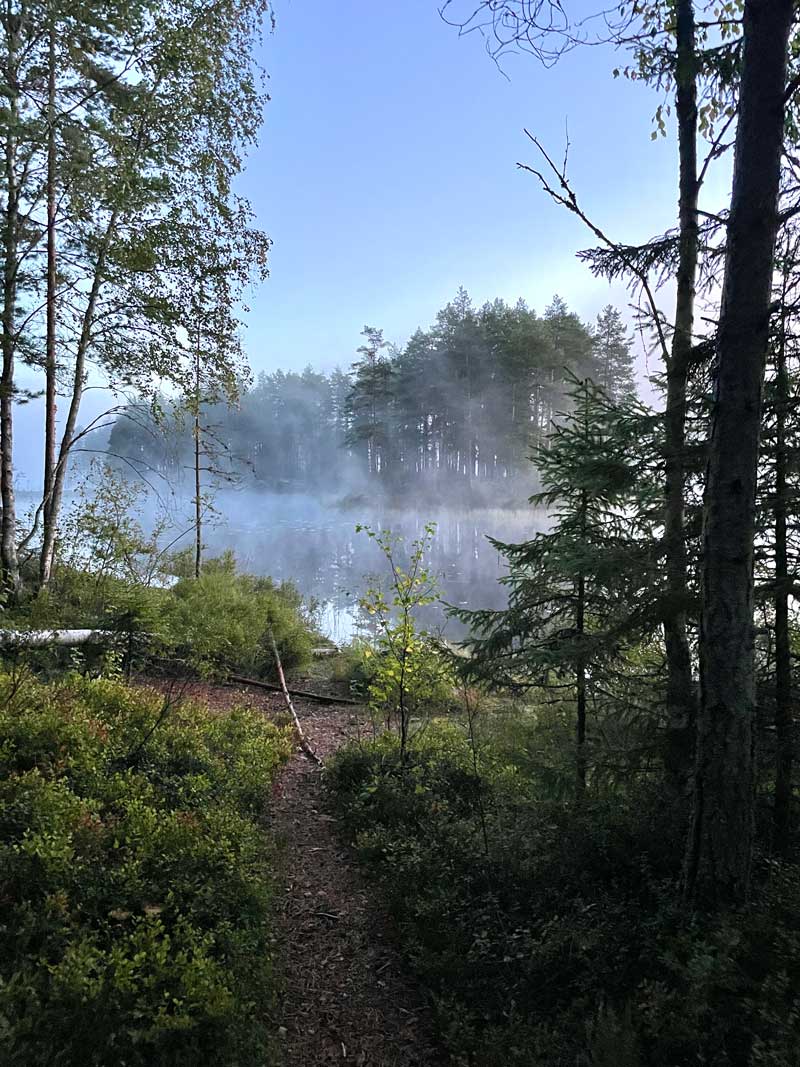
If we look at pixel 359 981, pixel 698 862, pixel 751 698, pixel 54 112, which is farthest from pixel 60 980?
pixel 54 112

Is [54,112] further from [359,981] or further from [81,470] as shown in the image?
[359,981]

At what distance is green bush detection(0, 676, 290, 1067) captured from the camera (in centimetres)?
225

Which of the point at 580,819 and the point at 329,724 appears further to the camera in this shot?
the point at 329,724

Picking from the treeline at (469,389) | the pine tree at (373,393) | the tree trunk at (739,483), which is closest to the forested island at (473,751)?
the tree trunk at (739,483)

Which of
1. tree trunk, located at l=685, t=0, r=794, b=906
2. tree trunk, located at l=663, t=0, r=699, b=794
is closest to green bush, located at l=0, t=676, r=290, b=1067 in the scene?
tree trunk, located at l=685, t=0, r=794, b=906

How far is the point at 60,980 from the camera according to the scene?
2299 mm

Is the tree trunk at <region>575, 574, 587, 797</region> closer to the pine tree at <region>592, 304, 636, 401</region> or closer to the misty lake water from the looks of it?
the misty lake water

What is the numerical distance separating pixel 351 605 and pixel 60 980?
1714cm

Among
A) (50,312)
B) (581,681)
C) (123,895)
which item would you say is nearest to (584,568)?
(581,681)

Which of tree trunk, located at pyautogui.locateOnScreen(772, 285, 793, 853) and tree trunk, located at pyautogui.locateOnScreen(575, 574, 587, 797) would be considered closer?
tree trunk, located at pyautogui.locateOnScreen(772, 285, 793, 853)

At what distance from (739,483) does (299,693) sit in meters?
8.75

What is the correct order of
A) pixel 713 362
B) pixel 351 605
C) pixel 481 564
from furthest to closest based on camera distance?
pixel 481 564 → pixel 351 605 → pixel 713 362

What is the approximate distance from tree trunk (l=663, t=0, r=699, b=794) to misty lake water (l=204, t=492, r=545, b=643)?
5962 mm

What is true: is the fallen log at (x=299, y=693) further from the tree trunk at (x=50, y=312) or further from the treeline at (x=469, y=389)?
the treeline at (x=469, y=389)
